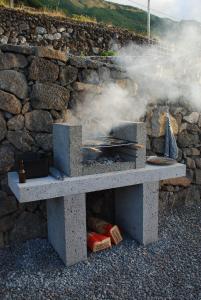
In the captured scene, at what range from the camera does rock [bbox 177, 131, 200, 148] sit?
16.7 ft

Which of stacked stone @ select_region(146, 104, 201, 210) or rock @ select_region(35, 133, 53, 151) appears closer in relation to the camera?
rock @ select_region(35, 133, 53, 151)

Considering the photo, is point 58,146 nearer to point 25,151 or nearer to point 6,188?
point 25,151

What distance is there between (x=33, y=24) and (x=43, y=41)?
0.49 meters

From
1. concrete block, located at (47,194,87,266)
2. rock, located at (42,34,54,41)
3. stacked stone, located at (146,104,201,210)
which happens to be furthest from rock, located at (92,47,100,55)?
concrete block, located at (47,194,87,266)

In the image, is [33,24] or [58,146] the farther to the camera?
[33,24]

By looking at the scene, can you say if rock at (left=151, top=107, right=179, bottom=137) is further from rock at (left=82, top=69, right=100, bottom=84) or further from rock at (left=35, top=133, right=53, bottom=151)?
rock at (left=35, top=133, right=53, bottom=151)

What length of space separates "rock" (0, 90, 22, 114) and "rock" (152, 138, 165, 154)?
7.19ft

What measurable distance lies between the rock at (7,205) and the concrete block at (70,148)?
86 centimetres

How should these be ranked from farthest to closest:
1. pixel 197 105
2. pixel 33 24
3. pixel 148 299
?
pixel 33 24, pixel 197 105, pixel 148 299

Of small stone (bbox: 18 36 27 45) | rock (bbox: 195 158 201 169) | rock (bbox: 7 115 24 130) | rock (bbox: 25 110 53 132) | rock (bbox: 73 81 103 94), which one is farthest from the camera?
small stone (bbox: 18 36 27 45)

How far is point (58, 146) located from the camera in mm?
3592

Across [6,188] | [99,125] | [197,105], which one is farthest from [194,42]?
[6,188]

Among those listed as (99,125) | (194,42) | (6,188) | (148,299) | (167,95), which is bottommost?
(148,299)

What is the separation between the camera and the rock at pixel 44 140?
3.91 m
